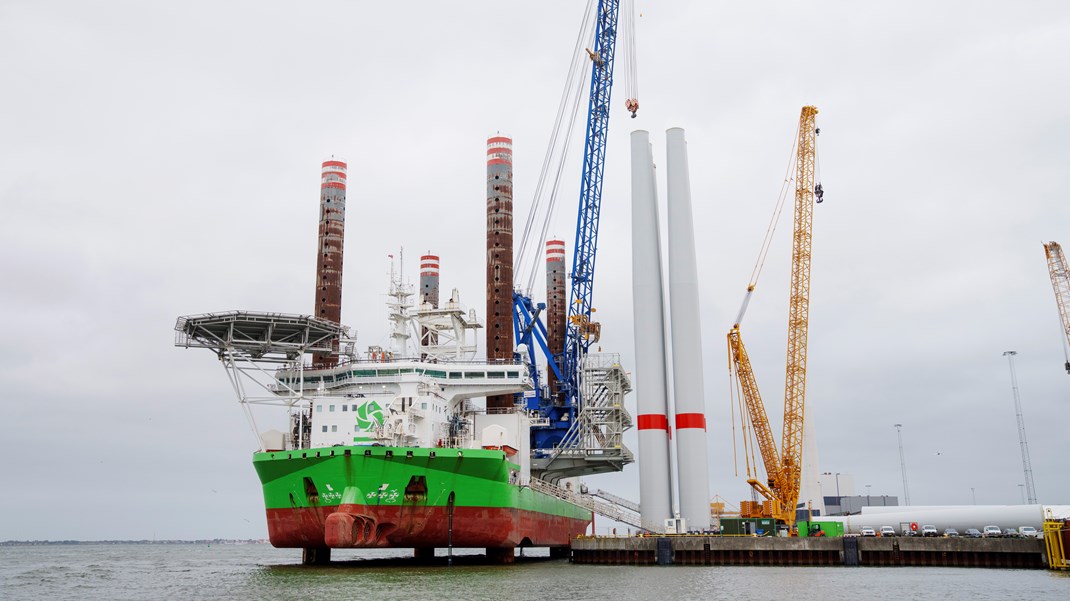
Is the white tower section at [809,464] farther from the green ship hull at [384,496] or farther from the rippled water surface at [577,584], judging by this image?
the green ship hull at [384,496]

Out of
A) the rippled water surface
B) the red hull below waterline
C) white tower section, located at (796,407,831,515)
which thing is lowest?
the rippled water surface

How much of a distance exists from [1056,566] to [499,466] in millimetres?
24732

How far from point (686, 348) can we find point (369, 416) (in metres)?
19.7

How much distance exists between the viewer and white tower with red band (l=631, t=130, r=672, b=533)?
49.6 meters

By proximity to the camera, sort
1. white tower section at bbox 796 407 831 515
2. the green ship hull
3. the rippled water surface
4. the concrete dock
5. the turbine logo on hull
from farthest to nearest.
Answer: white tower section at bbox 796 407 831 515, the turbine logo on hull, the concrete dock, the green ship hull, the rippled water surface

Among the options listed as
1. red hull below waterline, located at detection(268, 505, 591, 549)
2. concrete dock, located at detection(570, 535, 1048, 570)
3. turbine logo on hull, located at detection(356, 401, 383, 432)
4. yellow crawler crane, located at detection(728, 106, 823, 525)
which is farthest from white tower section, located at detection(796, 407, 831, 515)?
turbine logo on hull, located at detection(356, 401, 383, 432)

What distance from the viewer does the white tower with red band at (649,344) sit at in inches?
1953

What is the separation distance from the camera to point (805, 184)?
60.4 metres

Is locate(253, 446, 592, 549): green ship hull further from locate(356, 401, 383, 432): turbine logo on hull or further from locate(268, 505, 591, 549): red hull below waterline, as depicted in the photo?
locate(356, 401, 383, 432): turbine logo on hull

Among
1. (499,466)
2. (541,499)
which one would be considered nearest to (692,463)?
(541,499)

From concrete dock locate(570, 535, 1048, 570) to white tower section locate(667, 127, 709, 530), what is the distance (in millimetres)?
5882

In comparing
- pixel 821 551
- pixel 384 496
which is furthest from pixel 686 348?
pixel 384 496

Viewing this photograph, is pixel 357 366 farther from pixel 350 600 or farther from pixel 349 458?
pixel 350 600

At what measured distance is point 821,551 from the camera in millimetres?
41844
